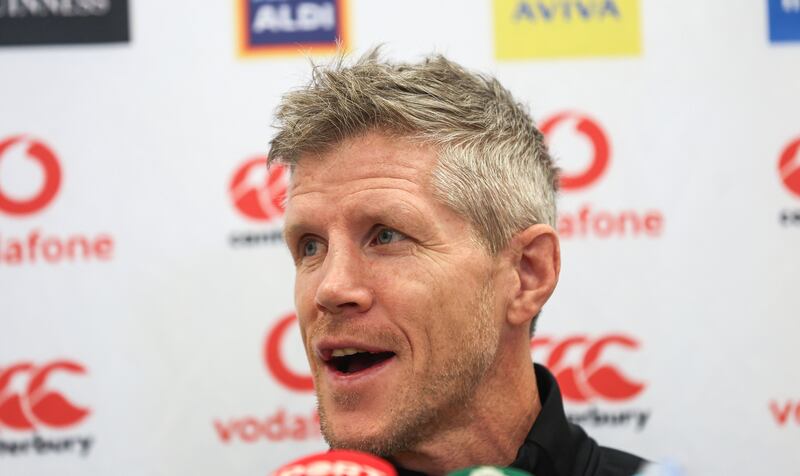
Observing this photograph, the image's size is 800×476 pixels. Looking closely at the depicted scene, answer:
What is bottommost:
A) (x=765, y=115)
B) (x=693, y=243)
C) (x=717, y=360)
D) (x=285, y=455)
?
(x=285, y=455)

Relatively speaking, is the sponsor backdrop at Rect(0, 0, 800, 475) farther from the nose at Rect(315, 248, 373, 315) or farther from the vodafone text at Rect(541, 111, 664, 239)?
the nose at Rect(315, 248, 373, 315)

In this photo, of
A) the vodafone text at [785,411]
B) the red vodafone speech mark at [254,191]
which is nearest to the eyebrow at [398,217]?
the red vodafone speech mark at [254,191]

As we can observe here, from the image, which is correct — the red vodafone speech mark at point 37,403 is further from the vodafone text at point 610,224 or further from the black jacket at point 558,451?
the vodafone text at point 610,224

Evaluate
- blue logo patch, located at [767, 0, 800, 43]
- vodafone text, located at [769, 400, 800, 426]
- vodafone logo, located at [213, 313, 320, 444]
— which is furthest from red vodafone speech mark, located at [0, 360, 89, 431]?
blue logo patch, located at [767, 0, 800, 43]

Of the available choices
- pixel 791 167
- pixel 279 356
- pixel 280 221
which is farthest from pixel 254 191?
pixel 791 167

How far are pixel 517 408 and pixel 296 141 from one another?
575 mm

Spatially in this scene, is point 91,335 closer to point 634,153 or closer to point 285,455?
point 285,455

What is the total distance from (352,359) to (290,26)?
1.03m

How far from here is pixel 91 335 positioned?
6.53 ft

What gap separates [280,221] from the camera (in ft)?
6.64

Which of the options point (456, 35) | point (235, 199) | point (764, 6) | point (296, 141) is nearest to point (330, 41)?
point (456, 35)

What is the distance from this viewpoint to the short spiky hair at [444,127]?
1312 millimetres

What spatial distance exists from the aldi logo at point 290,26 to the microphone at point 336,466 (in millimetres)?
1396

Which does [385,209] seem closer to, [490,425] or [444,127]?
[444,127]
